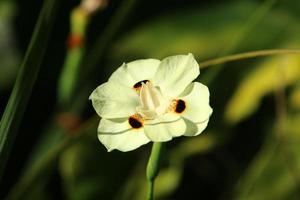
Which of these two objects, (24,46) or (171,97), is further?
(24,46)

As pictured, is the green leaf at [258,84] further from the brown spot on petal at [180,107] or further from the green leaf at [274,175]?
the brown spot on petal at [180,107]

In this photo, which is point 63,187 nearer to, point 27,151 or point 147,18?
point 27,151

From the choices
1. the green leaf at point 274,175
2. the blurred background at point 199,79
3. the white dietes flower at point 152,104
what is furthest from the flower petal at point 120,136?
the green leaf at point 274,175

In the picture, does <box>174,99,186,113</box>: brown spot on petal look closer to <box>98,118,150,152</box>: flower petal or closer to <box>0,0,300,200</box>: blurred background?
<box>98,118,150,152</box>: flower petal

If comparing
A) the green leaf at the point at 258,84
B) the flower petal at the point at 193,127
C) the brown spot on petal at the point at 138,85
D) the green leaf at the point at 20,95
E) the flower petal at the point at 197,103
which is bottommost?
the green leaf at the point at 258,84

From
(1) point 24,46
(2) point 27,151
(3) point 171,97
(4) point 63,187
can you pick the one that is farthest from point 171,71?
(1) point 24,46

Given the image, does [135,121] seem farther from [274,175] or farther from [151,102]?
[274,175]
